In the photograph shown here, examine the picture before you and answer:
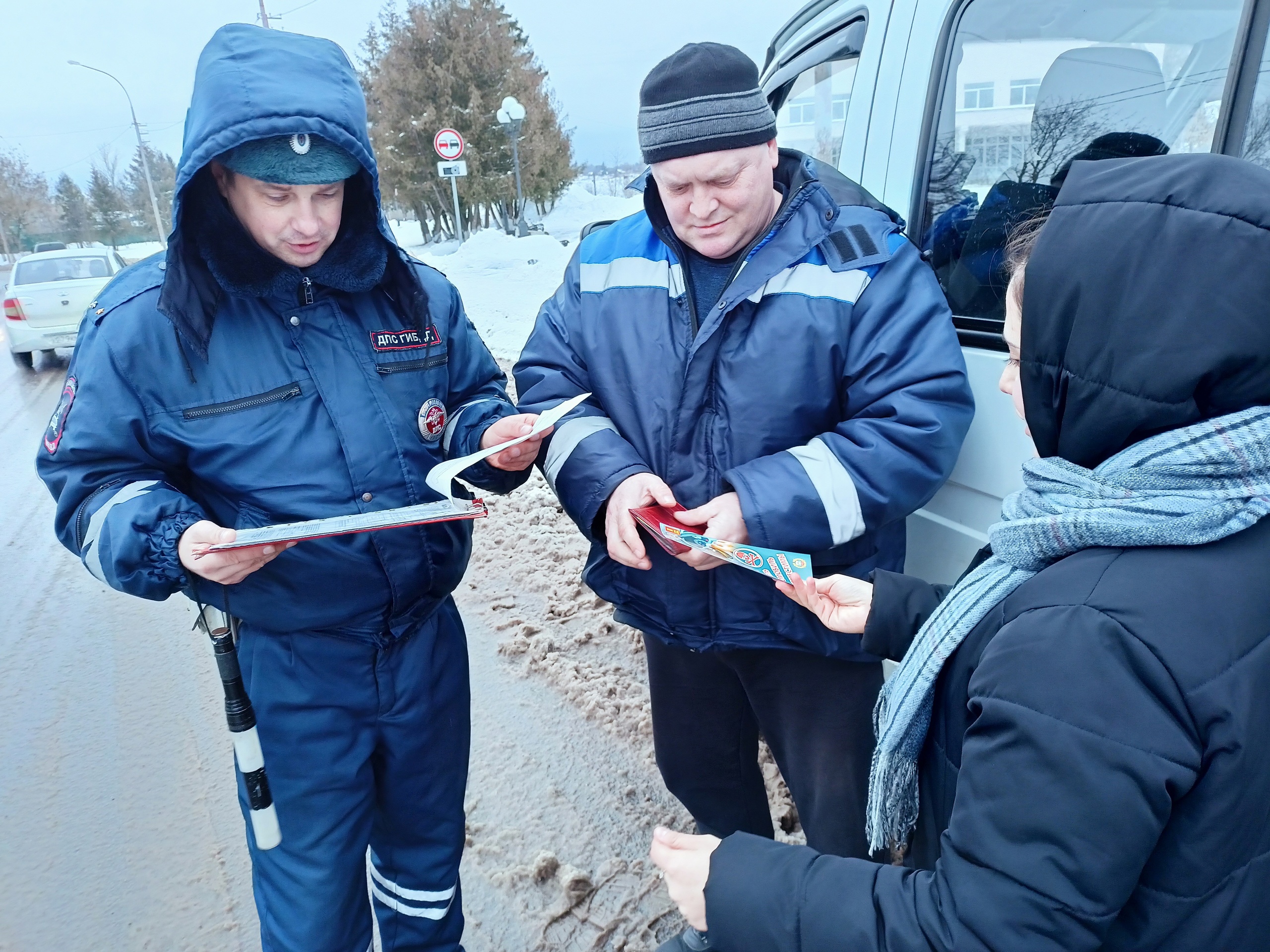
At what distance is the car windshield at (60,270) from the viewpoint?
1141 centimetres

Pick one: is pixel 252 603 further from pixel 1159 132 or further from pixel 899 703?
pixel 1159 132

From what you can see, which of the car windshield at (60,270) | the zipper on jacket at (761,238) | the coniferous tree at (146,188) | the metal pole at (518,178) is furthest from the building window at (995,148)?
the coniferous tree at (146,188)

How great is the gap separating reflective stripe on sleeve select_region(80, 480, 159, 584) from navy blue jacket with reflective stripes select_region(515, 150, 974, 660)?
814mm

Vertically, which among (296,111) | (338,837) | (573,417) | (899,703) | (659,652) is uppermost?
(296,111)

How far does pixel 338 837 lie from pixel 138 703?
2.17m

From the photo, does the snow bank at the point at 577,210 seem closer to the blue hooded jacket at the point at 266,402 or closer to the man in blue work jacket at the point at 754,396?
the man in blue work jacket at the point at 754,396

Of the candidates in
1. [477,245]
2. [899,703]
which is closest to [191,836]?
[899,703]

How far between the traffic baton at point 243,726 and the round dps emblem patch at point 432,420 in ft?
1.79

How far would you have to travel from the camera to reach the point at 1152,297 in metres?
0.84

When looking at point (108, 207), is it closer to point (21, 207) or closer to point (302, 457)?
point (21, 207)

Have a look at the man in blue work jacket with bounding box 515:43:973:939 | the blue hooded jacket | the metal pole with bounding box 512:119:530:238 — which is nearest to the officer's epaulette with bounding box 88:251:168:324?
the blue hooded jacket

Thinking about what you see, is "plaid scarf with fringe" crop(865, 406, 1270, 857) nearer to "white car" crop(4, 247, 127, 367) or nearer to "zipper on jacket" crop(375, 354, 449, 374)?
"zipper on jacket" crop(375, 354, 449, 374)

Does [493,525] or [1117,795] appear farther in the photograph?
[493,525]

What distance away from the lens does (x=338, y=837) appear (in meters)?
1.74
